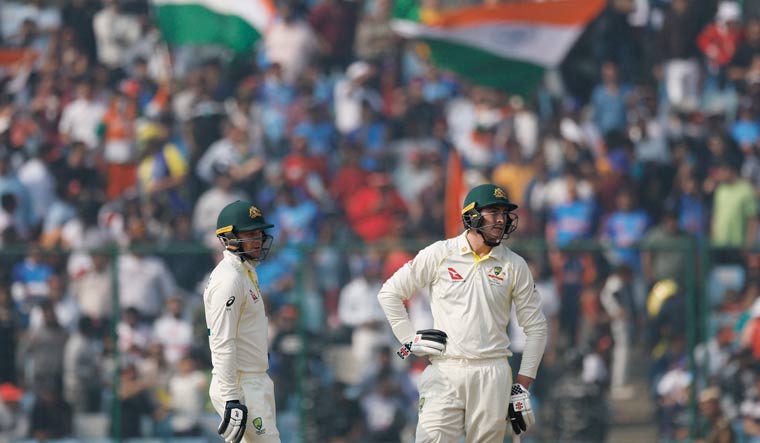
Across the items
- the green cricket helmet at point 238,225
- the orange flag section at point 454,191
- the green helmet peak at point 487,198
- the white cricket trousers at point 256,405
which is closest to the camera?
the white cricket trousers at point 256,405

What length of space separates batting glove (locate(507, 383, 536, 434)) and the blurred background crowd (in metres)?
4.11

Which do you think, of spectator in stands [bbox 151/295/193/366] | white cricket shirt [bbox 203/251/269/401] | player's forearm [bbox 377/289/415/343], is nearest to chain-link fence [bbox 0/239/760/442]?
spectator in stands [bbox 151/295/193/366]

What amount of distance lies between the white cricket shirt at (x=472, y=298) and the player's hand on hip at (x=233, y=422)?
1.33 m

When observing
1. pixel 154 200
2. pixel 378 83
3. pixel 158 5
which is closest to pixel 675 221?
pixel 378 83

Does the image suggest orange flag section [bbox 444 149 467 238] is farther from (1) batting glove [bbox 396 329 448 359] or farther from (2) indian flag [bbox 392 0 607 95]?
(1) batting glove [bbox 396 329 448 359]

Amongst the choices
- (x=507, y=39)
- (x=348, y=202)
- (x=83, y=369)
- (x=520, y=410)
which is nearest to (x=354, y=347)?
(x=83, y=369)

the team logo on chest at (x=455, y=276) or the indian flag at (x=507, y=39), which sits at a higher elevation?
the indian flag at (x=507, y=39)

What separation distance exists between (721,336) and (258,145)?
6.47m

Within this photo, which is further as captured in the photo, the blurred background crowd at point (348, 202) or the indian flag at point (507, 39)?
the indian flag at point (507, 39)

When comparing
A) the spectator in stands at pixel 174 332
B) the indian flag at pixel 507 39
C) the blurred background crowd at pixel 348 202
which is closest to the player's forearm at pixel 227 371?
the blurred background crowd at pixel 348 202

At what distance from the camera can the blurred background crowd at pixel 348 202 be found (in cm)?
1320

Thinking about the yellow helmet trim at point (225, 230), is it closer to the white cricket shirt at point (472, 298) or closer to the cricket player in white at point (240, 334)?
the cricket player in white at point (240, 334)

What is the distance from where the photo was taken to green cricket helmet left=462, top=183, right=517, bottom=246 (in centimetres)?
883

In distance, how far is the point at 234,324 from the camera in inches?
328
